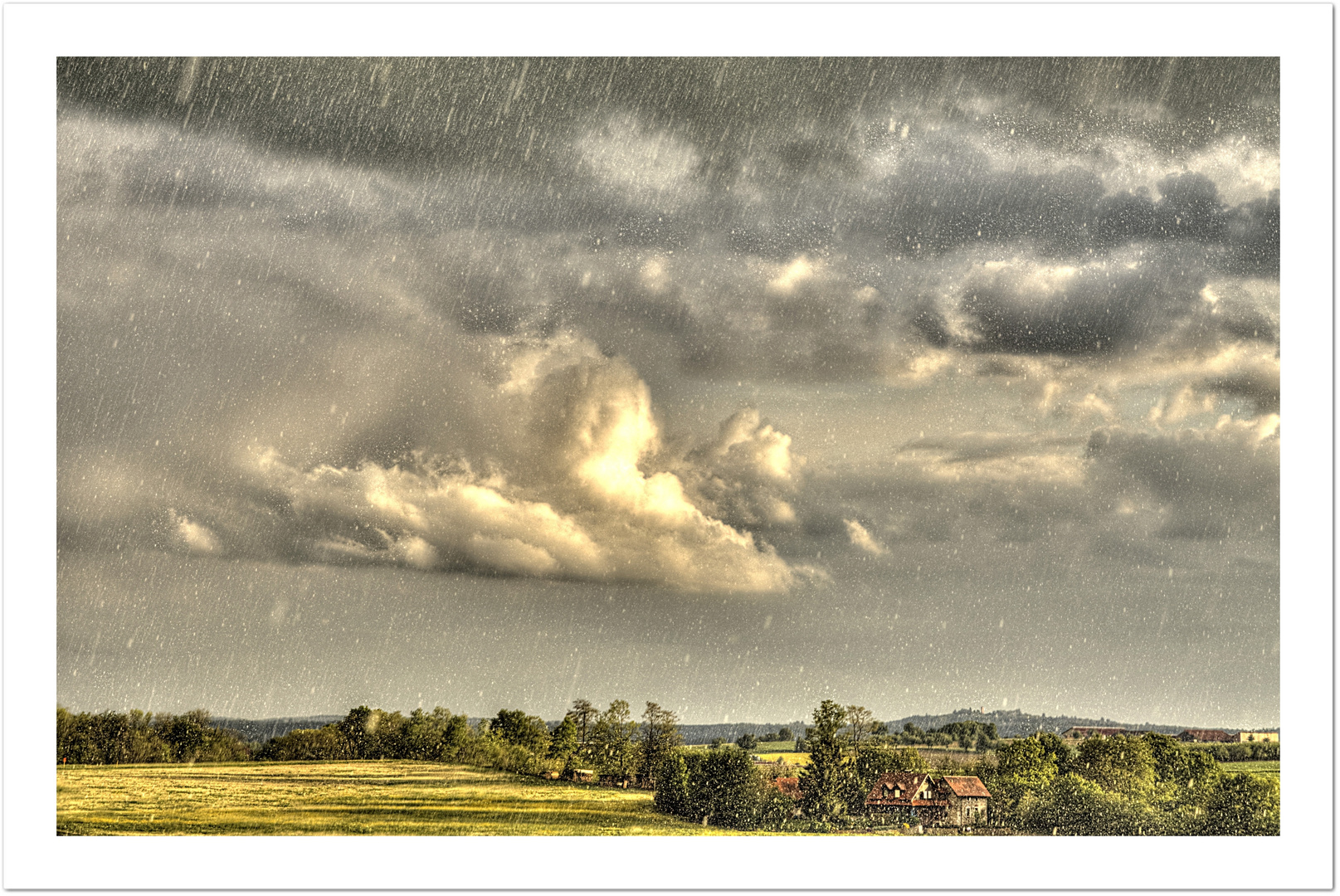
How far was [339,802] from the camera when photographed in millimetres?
15984

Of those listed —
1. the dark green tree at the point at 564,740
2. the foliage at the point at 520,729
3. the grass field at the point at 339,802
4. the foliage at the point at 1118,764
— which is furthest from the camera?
the foliage at the point at 520,729

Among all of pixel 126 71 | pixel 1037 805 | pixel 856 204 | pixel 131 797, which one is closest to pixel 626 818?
pixel 1037 805

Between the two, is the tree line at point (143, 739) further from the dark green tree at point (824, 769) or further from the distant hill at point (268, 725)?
the dark green tree at point (824, 769)

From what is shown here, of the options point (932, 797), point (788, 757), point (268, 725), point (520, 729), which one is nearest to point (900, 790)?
point (932, 797)

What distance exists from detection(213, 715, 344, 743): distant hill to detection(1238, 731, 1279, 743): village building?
617 inches

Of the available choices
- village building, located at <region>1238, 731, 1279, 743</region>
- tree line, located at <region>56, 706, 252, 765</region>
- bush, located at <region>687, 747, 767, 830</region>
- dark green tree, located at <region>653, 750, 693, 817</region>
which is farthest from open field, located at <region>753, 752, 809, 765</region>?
tree line, located at <region>56, 706, 252, 765</region>

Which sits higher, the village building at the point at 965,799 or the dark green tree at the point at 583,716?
the dark green tree at the point at 583,716

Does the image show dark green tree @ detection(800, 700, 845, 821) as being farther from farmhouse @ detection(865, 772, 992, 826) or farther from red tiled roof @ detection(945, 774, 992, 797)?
red tiled roof @ detection(945, 774, 992, 797)

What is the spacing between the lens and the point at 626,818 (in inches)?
619

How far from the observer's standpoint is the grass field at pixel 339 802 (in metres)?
15.6

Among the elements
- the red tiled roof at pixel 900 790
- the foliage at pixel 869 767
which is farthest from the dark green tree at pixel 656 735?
the red tiled roof at pixel 900 790

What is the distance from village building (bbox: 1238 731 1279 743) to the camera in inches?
626
